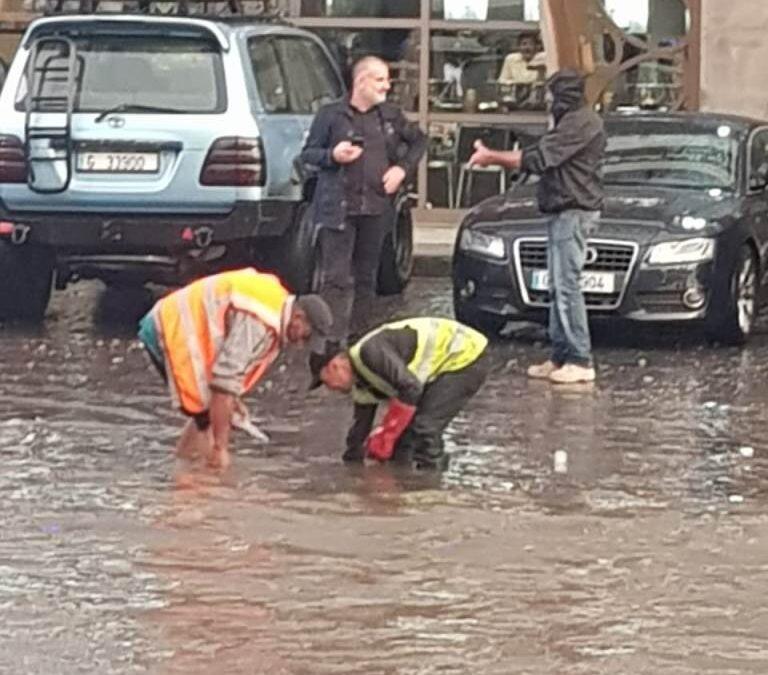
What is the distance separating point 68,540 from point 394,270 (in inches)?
348

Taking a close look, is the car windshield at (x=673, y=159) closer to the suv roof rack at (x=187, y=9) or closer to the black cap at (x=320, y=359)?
the suv roof rack at (x=187, y=9)

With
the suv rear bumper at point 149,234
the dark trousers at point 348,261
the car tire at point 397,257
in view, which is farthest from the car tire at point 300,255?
the car tire at point 397,257

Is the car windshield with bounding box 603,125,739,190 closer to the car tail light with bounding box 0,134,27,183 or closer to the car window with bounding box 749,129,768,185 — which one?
the car window with bounding box 749,129,768,185

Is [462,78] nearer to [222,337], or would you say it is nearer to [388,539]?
[222,337]

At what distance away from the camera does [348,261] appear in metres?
13.7

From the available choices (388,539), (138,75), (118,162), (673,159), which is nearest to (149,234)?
(118,162)

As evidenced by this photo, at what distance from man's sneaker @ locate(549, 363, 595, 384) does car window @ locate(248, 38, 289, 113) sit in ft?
9.63

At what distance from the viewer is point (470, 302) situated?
1527 centimetres

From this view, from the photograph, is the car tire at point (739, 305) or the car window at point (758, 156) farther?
the car window at point (758, 156)

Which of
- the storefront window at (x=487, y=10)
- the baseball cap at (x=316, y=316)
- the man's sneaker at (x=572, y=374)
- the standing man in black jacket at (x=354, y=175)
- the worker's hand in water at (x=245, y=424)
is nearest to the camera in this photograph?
the baseball cap at (x=316, y=316)

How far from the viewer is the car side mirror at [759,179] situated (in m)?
15.8

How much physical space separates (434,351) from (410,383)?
272mm

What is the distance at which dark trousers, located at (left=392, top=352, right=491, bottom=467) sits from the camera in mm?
10500

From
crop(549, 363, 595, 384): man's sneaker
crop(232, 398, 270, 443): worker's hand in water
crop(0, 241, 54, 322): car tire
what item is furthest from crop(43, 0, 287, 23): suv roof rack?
crop(232, 398, 270, 443): worker's hand in water
